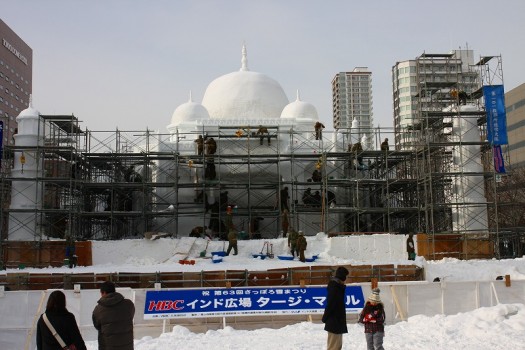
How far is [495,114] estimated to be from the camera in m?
30.1

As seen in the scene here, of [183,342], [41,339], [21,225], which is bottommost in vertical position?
[183,342]

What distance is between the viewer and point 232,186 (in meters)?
34.0

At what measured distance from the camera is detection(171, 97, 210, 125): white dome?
40.2 m

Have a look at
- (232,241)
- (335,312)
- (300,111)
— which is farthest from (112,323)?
(300,111)

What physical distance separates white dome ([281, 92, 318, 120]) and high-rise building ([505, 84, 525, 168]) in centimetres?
3152

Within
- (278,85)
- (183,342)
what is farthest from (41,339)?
(278,85)

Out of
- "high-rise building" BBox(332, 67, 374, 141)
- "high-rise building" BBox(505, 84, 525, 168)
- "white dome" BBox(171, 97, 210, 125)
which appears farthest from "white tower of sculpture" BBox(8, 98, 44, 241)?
"high-rise building" BBox(332, 67, 374, 141)

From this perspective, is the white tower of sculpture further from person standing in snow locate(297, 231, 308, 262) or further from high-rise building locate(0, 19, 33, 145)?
high-rise building locate(0, 19, 33, 145)

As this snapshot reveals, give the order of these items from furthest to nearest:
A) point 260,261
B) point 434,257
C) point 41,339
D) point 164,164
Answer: point 164,164 → point 434,257 → point 260,261 → point 41,339

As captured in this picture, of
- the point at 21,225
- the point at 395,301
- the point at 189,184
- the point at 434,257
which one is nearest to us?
Result: the point at 395,301

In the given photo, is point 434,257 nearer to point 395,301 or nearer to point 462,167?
point 462,167

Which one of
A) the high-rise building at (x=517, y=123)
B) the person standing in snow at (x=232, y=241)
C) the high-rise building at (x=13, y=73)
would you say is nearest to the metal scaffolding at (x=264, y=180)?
the person standing in snow at (x=232, y=241)

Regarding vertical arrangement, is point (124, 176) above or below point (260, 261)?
above

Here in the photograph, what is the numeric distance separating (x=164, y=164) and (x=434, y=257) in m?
15.7
